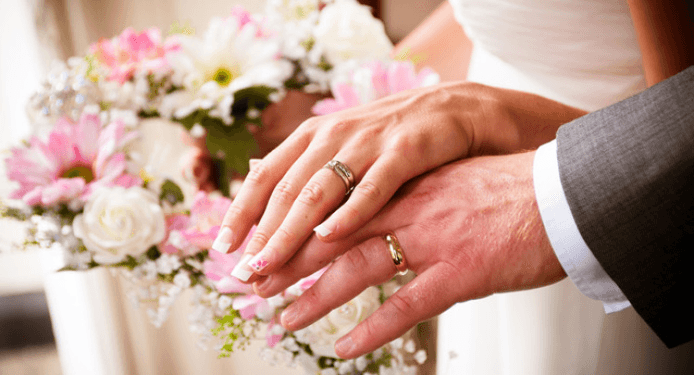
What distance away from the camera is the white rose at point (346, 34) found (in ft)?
2.63

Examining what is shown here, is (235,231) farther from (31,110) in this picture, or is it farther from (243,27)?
(31,110)

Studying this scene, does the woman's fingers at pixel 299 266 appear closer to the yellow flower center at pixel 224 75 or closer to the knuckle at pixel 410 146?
the knuckle at pixel 410 146

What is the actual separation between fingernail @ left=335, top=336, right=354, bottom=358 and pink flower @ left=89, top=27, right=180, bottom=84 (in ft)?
1.84

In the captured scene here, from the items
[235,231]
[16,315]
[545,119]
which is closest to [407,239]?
[235,231]

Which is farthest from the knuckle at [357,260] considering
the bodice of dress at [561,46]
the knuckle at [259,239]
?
the bodice of dress at [561,46]

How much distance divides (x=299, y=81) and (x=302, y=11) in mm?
212

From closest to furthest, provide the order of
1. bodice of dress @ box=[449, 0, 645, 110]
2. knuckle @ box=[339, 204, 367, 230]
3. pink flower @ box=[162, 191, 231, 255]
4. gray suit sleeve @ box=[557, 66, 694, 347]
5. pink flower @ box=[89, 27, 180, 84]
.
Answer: gray suit sleeve @ box=[557, 66, 694, 347], knuckle @ box=[339, 204, 367, 230], pink flower @ box=[162, 191, 231, 255], pink flower @ box=[89, 27, 180, 84], bodice of dress @ box=[449, 0, 645, 110]

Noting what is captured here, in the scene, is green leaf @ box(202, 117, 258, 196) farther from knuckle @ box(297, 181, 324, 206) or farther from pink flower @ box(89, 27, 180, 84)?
knuckle @ box(297, 181, 324, 206)

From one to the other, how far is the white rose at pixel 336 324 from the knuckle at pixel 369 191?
16 centimetres

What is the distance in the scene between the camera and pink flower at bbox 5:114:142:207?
Answer: 614 millimetres

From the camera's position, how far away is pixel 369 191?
20.1 inches

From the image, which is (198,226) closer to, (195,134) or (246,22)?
(195,134)

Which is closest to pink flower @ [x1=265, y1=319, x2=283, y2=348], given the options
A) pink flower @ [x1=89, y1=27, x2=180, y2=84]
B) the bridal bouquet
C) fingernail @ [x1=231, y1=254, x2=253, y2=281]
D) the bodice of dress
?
the bridal bouquet

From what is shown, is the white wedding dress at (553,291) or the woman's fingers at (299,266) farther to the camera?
the white wedding dress at (553,291)
